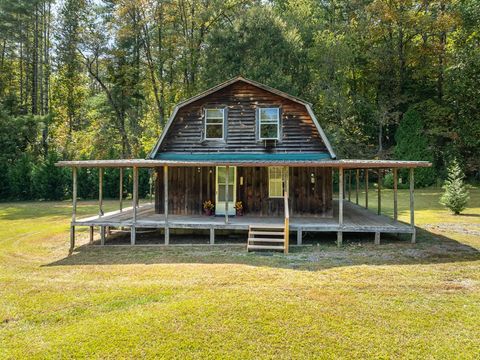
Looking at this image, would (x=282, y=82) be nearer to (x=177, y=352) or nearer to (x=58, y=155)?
(x=58, y=155)

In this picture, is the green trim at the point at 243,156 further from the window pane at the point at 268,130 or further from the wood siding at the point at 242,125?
the window pane at the point at 268,130

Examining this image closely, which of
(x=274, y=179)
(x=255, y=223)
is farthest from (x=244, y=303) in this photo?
(x=274, y=179)

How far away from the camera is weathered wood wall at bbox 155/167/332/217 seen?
13.8m

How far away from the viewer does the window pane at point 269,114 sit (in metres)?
14.4

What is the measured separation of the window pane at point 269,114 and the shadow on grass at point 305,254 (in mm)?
5045

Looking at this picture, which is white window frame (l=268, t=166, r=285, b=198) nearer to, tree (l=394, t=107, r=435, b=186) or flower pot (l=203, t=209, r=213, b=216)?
flower pot (l=203, t=209, r=213, b=216)

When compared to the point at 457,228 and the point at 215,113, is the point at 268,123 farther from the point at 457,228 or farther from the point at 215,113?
the point at 457,228

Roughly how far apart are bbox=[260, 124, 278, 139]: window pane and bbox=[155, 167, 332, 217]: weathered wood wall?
1.41m

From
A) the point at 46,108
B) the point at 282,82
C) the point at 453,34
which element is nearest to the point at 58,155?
the point at 46,108

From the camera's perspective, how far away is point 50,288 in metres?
7.42

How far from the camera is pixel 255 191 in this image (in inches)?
557

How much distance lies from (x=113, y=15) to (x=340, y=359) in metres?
30.8

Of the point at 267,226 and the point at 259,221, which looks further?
the point at 259,221

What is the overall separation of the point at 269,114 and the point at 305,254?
6.39 m
